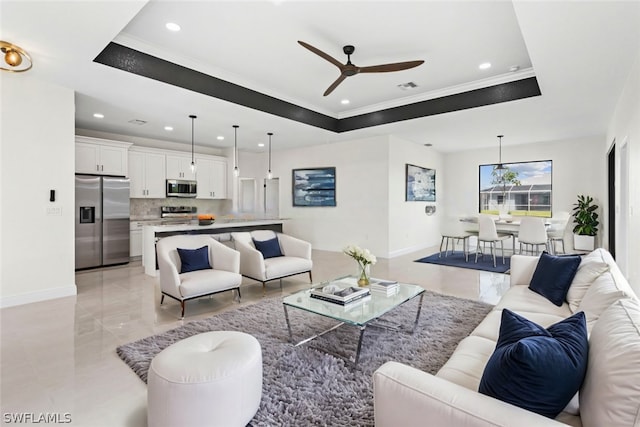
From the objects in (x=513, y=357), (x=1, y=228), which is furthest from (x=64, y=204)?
(x=513, y=357)

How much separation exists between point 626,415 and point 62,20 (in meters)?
4.00

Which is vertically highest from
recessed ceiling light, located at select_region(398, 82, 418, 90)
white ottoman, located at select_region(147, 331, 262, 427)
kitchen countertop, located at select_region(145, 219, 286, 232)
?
recessed ceiling light, located at select_region(398, 82, 418, 90)

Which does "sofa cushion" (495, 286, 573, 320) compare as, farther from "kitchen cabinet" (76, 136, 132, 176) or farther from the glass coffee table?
"kitchen cabinet" (76, 136, 132, 176)

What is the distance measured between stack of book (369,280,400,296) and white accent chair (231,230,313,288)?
5.10ft

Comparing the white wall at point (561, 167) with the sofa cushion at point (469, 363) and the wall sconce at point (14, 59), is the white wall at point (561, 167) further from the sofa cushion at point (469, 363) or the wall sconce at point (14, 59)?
the wall sconce at point (14, 59)

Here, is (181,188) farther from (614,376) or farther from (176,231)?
(614,376)

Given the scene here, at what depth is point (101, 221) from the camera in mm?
5852

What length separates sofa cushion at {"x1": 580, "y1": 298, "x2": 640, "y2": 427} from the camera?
3.06 feet

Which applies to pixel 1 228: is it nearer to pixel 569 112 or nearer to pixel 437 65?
pixel 437 65

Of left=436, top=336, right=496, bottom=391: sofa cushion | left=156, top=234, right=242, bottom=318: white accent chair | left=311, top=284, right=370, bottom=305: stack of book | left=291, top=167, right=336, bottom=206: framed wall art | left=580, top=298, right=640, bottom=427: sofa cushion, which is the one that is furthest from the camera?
left=291, top=167, right=336, bottom=206: framed wall art

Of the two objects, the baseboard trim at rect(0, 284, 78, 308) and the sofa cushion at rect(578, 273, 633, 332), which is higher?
the sofa cushion at rect(578, 273, 633, 332)

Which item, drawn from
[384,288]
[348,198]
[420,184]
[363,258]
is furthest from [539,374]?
[420,184]

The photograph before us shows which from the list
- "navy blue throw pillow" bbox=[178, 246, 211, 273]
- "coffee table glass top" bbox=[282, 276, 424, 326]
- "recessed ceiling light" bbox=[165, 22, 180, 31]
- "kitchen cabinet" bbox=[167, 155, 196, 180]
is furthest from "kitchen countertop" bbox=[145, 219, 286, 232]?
"coffee table glass top" bbox=[282, 276, 424, 326]

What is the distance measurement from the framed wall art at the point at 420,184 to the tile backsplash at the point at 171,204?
4.58 m
